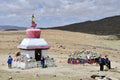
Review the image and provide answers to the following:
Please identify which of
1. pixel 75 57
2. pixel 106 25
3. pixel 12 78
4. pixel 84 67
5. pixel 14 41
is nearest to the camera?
pixel 12 78

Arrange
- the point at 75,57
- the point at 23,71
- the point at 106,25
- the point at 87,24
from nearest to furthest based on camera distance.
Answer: the point at 23,71, the point at 75,57, the point at 106,25, the point at 87,24

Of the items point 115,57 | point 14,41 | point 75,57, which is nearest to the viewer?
point 75,57

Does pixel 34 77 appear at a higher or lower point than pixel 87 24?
lower

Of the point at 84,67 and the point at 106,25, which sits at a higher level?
the point at 106,25

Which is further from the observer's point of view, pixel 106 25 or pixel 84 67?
pixel 106 25

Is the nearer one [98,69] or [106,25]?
[98,69]

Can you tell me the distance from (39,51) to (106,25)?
67591 mm

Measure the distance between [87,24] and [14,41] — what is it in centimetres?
5323

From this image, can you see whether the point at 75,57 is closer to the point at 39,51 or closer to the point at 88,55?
the point at 88,55

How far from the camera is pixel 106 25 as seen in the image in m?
100

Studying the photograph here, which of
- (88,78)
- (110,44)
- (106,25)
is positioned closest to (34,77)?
(88,78)

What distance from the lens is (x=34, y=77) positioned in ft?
89.8

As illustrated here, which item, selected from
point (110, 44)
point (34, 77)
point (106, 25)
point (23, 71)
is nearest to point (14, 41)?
point (110, 44)

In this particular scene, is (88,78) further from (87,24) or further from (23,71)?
(87,24)
